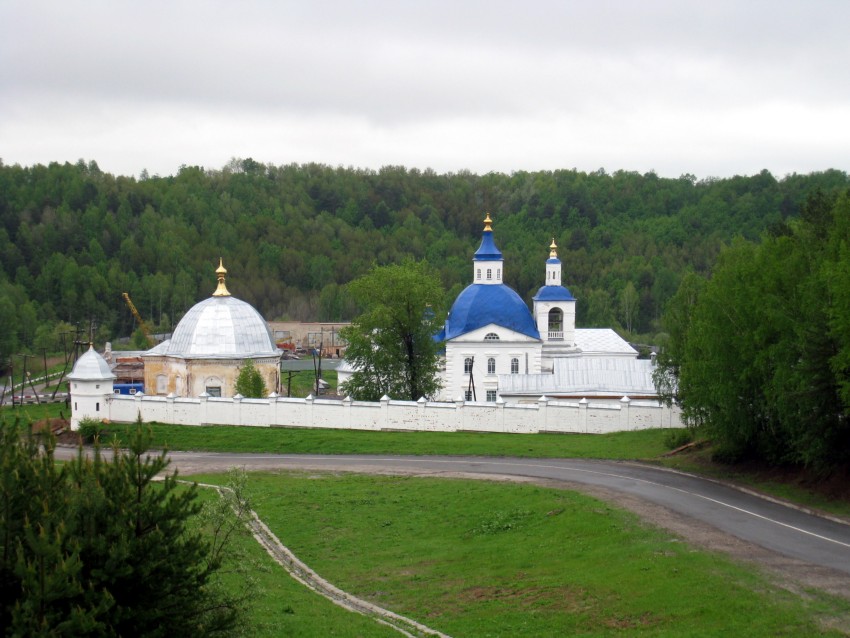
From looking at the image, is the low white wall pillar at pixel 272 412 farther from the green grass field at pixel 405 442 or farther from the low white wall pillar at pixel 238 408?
the low white wall pillar at pixel 238 408

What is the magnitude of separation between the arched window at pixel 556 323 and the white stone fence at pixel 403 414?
14.2m

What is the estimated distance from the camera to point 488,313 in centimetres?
5088

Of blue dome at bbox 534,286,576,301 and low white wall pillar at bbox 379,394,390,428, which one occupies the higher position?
blue dome at bbox 534,286,576,301

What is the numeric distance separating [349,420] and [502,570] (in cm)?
2046

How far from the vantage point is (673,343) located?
3675cm

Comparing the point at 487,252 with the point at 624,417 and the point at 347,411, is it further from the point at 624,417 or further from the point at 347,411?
the point at 624,417

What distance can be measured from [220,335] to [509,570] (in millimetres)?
28683

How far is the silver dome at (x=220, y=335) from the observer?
47188 mm

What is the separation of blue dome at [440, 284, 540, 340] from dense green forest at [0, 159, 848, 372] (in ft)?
140

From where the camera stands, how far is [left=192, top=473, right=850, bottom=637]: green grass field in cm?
1653

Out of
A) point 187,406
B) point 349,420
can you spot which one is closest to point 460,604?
point 349,420

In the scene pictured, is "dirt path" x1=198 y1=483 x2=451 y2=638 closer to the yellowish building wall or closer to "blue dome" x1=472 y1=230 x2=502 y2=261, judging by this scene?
the yellowish building wall

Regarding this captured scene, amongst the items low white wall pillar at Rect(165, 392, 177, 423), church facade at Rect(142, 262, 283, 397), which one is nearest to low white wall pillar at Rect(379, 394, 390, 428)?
low white wall pillar at Rect(165, 392, 177, 423)

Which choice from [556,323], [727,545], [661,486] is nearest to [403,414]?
[661,486]
